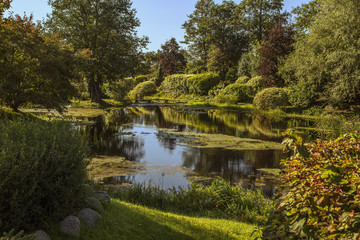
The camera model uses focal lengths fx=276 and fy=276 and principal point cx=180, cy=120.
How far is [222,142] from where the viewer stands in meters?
13.8

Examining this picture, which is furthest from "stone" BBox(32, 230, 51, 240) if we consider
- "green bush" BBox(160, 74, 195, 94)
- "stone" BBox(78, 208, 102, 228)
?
"green bush" BBox(160, 74, 195, 94)

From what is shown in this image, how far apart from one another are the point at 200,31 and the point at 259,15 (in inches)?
455

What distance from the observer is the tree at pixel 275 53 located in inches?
1264

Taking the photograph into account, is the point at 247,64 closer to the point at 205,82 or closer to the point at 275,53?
the point at 205,82

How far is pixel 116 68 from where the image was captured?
27.9m

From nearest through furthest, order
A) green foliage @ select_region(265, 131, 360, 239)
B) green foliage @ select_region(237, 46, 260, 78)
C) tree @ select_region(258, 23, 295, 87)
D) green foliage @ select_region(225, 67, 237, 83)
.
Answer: green foliage @ select_region(265, 131, 360, 239)
tree @ select_region(258, 23, 295, 87)
green foliage @ select_region(237, 46, 260, 78)
green foliage @ select_region(225, 67, 237, 83)

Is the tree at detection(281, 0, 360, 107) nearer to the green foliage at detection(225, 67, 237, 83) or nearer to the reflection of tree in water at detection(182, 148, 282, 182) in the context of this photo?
the reflection of tree in water at detection(182, 148, 282, 182)

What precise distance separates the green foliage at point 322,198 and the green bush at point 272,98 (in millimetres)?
25161

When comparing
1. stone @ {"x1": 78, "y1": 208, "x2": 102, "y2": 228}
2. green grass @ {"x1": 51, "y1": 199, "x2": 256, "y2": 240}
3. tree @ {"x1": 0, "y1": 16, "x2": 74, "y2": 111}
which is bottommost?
green grass @ {"x1": 51, "y1": 199, "x2": 256, "y2": 240}

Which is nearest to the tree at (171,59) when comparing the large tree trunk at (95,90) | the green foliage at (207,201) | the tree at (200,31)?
the tree at (200,31)

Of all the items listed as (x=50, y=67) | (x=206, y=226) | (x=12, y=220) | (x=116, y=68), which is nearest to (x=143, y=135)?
A: (x=50, y=67)

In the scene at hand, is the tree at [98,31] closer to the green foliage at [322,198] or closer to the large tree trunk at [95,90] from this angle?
the large tree trunk at [95,90]

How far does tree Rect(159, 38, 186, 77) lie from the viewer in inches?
2415

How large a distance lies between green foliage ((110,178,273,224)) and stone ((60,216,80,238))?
277 cm
